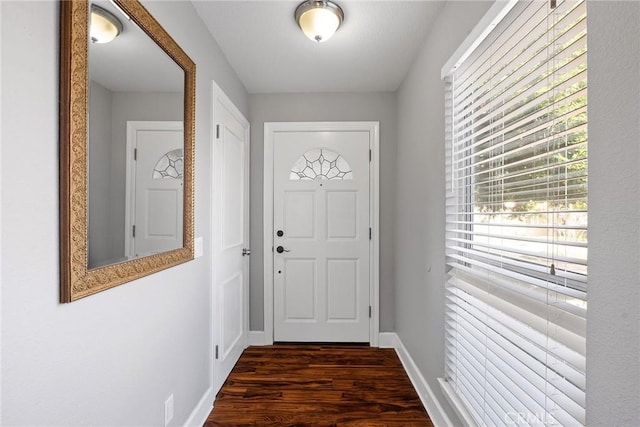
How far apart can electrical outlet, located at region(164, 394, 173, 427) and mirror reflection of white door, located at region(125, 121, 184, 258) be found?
0.70 metres

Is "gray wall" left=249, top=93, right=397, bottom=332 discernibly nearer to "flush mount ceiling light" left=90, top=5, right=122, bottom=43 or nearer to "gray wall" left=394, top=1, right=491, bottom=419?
"gray wall" left=394, top=1, right=491, bottom=419

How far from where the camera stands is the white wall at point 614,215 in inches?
26.2

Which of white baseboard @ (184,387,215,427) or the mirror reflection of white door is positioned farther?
white baseboard @ (184,387,215,427)

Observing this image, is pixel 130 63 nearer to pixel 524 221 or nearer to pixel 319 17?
pixel 319 17

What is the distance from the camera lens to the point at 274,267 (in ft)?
9.59

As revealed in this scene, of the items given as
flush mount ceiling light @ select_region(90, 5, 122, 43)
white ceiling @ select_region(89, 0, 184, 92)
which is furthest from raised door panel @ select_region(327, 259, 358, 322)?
flush mount ceiling light @ select_region(90, 5, 122, 43)

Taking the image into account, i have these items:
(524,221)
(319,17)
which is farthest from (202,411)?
(319,17)

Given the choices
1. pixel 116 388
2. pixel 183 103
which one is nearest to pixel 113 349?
pixel 116 388

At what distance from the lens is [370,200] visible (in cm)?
289

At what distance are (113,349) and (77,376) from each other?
156 mm

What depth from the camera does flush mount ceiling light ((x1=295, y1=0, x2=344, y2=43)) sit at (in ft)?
5.33

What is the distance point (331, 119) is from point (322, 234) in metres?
1.06

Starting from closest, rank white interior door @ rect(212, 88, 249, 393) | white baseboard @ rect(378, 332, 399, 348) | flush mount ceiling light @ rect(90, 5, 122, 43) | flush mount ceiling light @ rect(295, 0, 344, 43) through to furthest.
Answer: flush mount ceiling light @ rect(90, 5, 122, 43) < flush mount ceiling light @ rect(295, 0, 344, 43) < white interior door @ rect(212, 88, 249, 393) < white baseboard @ rect(378, 332, 399, 348)

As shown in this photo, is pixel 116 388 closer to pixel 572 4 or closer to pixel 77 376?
pixel 77 376
